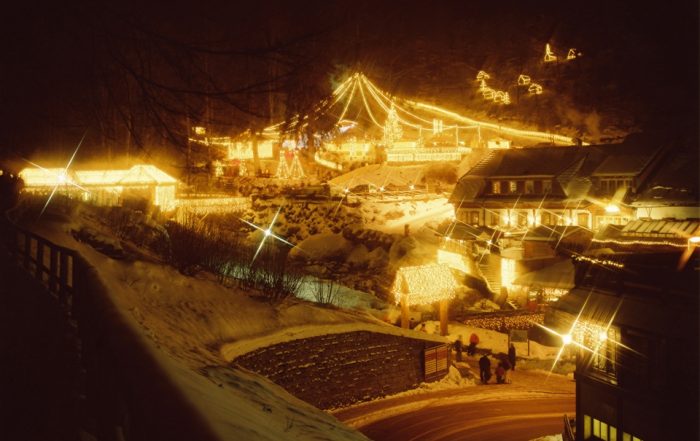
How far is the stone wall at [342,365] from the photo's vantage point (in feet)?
43.5

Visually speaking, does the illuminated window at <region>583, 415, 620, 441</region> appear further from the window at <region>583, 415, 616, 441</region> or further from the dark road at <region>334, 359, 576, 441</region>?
the dark road at <region>334, 359, 576, 441</region>

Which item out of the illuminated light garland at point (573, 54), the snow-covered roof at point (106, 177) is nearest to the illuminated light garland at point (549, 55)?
the illuminated light garland at point (573, 54)

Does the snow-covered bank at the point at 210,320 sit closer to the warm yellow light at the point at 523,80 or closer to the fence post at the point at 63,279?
the fence post at the point at 63,279

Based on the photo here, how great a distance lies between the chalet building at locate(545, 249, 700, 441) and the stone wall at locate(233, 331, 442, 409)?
478 cm

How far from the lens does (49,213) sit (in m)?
17.1

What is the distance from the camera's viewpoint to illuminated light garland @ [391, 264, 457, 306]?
2272 centimetres

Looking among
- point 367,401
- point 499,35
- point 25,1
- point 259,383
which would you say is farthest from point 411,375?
point 499,35

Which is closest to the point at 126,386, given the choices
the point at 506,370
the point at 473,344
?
the point at 506,370

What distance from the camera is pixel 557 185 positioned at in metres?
40.0

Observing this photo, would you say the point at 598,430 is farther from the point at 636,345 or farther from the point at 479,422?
the point at 479,422

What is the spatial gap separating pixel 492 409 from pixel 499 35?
75.7 m

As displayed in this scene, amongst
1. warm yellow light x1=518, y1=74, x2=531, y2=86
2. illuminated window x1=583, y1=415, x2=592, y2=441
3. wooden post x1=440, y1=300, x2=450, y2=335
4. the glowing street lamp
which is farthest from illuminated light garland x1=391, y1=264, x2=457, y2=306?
warm yellow light x1=518, y1=74, x2=531, y2=86

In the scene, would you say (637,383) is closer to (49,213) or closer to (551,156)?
(49,213)

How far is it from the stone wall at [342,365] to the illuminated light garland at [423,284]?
5181 millimetres
